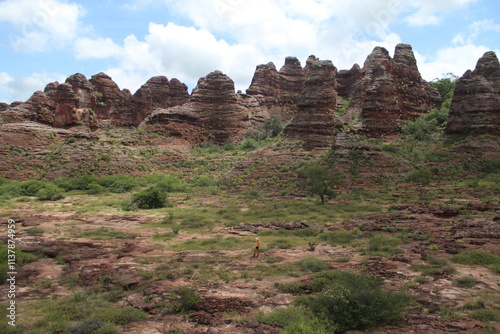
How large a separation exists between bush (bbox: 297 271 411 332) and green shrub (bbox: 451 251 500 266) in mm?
3866

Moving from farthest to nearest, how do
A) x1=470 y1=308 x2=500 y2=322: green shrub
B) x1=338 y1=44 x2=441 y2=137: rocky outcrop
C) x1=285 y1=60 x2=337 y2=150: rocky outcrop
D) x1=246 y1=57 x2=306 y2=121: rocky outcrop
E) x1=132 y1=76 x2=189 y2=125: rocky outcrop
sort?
1. x1=132 y1=76 x2=189 y2=125: rocky outcrop
2. x1=246 y1=57 x2=306 y2=121: rocky outcrop
3. x1=285 y1=60 x2=337 y2=150: rocky outcrop
4. x1=338 y1=44 x2=441 y2=137: rocky outcrop
5. x1=470 y1=308 x2=500 y2=322: green shrub

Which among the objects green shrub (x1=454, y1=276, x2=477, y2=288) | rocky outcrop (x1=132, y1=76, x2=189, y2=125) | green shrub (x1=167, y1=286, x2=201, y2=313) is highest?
rocky outcrop (x1=132, y1=76, x2=189, y2=125)

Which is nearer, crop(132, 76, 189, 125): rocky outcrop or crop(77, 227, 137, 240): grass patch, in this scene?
crop(77, 227, 137, 240): grass patch

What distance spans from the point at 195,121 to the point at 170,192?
23.3 m

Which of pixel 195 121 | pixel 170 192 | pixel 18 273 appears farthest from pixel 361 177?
pixel 195 121

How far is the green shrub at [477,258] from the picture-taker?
10.1m

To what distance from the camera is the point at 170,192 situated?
34.8 meters

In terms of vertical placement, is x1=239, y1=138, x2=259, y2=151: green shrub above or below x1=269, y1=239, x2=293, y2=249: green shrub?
above

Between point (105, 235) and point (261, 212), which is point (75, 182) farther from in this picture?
point (261, 212)

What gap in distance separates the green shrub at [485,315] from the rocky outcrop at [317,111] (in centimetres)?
3180

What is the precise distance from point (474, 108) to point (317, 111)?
54.6 ft

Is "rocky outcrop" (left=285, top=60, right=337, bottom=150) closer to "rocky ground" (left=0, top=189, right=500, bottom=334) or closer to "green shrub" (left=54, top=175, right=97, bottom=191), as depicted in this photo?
"rocky ground" (left=0, top=189, right=500, bottom=334)

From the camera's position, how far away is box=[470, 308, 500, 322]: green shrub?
21.5ft

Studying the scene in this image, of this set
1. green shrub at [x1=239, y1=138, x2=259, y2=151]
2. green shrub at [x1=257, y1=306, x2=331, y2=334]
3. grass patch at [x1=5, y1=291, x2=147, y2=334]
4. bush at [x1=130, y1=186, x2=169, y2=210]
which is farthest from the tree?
green shrub at [x1=239, y1=138, x2=259, y2=151]
